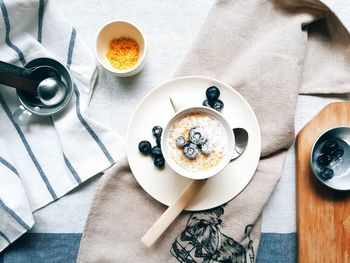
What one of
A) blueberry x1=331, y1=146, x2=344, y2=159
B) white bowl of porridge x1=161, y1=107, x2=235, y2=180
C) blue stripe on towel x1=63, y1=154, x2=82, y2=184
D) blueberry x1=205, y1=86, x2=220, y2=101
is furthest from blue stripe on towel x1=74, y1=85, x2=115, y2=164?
blueberry x1=331, y1=146, x2=344, y2=159

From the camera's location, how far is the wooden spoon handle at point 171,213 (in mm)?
1310

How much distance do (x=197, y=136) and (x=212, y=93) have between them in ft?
0.47

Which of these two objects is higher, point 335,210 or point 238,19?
point 238,19

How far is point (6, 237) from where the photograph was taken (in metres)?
1.41

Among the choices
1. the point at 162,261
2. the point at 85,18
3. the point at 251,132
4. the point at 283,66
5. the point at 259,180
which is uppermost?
the point at 85,18

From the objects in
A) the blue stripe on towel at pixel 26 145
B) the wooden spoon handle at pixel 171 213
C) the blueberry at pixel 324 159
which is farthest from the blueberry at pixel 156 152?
the blueberry at pixel 324 159

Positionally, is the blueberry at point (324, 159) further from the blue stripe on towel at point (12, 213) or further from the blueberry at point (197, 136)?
the blue stripe on towel at point (12, 213)

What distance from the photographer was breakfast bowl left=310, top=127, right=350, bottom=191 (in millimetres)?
1354

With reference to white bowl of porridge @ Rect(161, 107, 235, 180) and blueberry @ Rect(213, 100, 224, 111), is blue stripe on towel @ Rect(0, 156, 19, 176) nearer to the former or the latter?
white bowl of porridge @ Rect(161, 107, 235, 180)

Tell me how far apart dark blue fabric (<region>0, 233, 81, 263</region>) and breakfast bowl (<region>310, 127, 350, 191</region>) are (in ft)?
2.40

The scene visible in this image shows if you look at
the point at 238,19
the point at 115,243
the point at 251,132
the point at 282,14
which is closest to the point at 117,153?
the point at 115,243

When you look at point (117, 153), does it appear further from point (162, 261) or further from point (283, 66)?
point (283, 66)

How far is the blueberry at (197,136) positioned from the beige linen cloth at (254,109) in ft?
0.64

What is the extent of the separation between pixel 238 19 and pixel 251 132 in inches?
13.5
